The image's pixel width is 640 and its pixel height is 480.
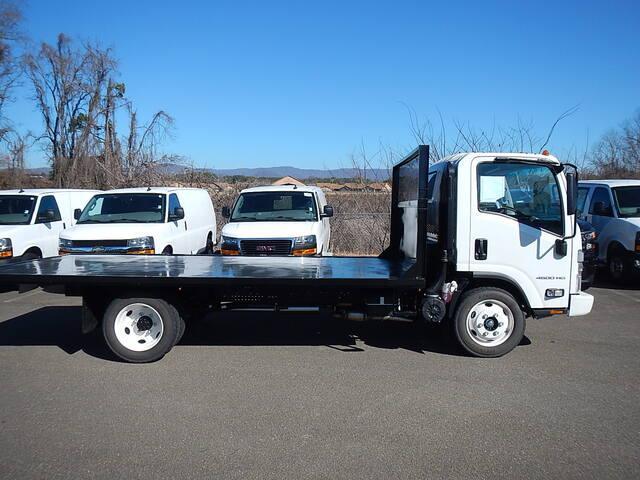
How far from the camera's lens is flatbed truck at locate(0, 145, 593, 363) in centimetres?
619

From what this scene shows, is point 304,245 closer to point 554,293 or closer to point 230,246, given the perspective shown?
point 230,246

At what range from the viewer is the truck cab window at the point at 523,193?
6348mm

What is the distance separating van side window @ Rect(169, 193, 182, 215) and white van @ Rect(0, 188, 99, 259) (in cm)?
276

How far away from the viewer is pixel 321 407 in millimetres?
5047

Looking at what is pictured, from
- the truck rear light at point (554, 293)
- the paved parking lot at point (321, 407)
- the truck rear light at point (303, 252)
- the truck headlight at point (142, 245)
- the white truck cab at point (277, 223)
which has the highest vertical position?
the white truck cab at point (277, 223)

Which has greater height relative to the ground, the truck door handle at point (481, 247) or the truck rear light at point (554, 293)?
the truck door handle at point (481, 247)

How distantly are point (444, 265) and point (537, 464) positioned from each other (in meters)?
2.65

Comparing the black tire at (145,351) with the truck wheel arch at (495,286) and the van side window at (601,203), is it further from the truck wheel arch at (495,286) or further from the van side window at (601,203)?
the van side window at (601,203)

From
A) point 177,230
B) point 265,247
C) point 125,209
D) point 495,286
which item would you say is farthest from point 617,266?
point 125,209

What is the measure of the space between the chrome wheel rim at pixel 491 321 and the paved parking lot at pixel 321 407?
1.03 ft

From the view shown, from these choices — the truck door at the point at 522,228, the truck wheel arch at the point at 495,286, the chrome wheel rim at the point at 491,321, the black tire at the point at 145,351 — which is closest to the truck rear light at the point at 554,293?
the truck door at the point at 522,228

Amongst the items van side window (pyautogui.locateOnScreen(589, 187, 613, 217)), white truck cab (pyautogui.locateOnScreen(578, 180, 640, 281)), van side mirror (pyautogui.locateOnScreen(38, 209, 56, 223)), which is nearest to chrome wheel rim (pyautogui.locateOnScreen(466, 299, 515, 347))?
white truck cab (pyautogui.locateOnScreen(578, 180, 640, 281))

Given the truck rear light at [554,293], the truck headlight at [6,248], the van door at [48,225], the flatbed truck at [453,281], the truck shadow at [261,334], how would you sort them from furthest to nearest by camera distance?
the van door at [48,225], the truck headlight at [6,248], the truck shadow at [261,334], the truck rear light at [554,293], the flatbed truck at [453,281]

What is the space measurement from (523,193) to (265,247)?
4.82m
